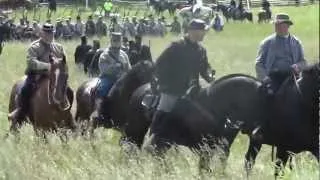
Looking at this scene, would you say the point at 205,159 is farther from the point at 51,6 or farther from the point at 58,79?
the point at 51,6

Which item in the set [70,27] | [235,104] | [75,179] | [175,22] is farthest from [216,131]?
[175,22]

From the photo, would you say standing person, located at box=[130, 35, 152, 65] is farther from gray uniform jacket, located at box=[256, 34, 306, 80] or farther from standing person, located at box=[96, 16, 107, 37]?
standing person, located at box=[96, 16, 107, 37]

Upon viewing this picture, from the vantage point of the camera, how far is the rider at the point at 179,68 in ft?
29.0

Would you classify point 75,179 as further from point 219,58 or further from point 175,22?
point 175,22

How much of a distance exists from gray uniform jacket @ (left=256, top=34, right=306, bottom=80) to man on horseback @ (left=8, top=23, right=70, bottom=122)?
2675mm

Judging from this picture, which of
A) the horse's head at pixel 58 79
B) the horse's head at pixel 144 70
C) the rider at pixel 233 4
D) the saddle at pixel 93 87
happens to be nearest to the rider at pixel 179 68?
the horse's head at pixel 144 70

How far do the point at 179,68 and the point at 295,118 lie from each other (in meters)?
1.40

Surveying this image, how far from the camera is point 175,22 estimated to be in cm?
4966

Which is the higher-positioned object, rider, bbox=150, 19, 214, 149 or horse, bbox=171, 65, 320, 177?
rider, bbox=150, 19, 214, 149

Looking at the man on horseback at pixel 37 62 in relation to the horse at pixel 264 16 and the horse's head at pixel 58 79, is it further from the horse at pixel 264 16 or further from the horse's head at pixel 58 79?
the horse at pixel 264 16

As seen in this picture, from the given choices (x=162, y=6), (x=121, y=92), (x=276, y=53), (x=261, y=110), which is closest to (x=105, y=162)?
(x=261, y=110)

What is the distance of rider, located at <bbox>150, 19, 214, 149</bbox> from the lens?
8.84 metres

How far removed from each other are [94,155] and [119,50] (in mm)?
2802

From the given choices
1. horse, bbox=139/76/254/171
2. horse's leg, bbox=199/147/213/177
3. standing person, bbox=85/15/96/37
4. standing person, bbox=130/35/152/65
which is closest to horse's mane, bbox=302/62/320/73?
horse, bbox=139/76/254/171
